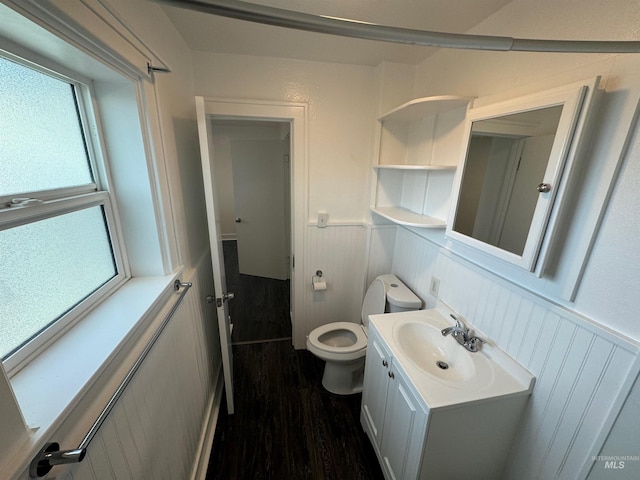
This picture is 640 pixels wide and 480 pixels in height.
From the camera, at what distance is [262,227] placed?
3.44 metres

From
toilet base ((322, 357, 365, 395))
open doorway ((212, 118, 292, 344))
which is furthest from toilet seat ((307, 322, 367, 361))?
open doorway ((212, 118, 292, 344))

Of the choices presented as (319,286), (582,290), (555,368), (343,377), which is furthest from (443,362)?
(319,286)

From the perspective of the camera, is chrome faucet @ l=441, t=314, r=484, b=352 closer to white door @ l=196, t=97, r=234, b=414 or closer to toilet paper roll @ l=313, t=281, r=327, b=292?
toilet paper roll @ l=313, t=281, r=327, b=292

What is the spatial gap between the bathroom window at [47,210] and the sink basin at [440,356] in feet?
4.36

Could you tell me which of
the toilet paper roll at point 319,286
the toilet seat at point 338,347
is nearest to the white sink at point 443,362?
the toilet seat at point 338,347

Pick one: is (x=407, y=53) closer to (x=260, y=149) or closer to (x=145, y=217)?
(x=145, y=217)

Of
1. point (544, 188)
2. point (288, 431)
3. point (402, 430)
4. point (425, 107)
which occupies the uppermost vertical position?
point (425, 107)

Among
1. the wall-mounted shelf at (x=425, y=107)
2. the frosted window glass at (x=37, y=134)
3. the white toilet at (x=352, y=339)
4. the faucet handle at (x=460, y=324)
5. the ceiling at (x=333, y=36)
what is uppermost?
the ceiling at (x=333, y=36)

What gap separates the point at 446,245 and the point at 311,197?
1005 millimetres

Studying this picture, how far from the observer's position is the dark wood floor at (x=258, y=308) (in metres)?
2.55

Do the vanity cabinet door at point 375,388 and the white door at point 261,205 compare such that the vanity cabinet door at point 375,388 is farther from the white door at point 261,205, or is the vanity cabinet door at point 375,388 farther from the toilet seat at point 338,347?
the white door at point 261,205

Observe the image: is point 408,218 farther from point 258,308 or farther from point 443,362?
point 258,308

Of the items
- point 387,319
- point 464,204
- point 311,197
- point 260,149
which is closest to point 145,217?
point 311,197

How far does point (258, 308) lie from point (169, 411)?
1.90 m
